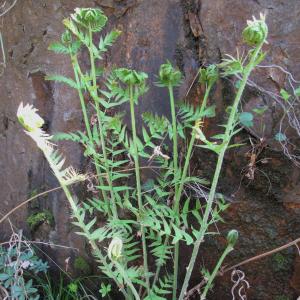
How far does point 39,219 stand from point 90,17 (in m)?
0.92

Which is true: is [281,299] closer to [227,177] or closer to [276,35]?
[227,177]

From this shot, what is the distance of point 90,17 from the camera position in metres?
1.23

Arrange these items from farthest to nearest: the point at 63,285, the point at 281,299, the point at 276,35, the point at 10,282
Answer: the point at 63,285, the point at 10,282, the point at 281,299, the point at 276,35

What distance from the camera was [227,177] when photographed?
56.8 inches

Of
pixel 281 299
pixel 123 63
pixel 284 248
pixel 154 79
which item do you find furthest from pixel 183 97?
pixel 281 299

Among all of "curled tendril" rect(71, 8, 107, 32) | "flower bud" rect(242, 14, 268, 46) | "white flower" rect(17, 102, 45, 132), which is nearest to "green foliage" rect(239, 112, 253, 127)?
"flower bud" rect(242, 14, 268, 46)

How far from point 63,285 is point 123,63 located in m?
0.89

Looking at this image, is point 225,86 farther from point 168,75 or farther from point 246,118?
point 168,75

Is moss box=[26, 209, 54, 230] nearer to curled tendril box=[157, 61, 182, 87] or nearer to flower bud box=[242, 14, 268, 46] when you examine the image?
curled tendril box=[157, 61, 182, 87]

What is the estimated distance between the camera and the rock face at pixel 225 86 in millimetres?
1363

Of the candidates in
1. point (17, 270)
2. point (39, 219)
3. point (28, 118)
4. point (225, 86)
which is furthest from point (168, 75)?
point (39, 219)

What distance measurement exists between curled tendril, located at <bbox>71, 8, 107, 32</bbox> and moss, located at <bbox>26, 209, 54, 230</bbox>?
840mm

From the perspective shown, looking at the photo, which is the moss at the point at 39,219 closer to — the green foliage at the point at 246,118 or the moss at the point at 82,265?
the moss at the point at 82,265

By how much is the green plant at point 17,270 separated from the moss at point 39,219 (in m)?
0.11
